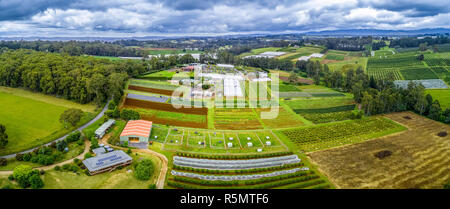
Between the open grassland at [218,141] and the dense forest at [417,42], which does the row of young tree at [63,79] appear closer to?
the open grassland at [218,141]

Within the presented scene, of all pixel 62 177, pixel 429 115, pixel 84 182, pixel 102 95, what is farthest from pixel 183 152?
pixel 429 115

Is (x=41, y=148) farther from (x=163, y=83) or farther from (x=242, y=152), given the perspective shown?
(x=163, y=83)

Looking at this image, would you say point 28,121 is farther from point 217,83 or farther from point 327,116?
point 327,116

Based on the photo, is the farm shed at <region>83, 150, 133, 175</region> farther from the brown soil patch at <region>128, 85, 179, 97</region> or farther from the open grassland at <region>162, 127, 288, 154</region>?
the brown soil patch at <region>128, 85, 179, 97</region>

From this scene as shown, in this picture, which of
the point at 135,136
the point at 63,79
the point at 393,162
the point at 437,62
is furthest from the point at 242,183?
the point at 437,62

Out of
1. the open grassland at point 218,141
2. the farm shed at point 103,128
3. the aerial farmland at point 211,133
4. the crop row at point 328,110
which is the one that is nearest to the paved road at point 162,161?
the aerial farmland at point 211,133
